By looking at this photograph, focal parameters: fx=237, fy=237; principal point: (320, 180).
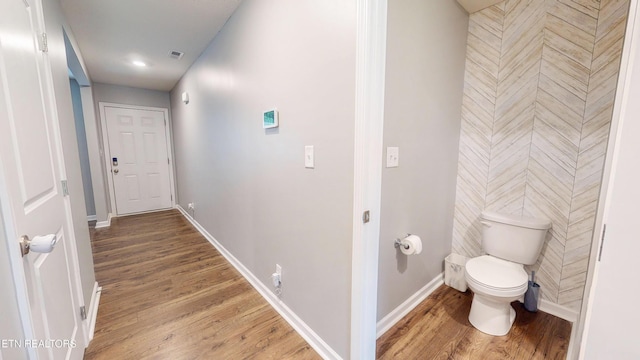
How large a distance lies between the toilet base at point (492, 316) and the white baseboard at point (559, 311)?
400mm

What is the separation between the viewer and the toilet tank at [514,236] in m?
A: 1.65

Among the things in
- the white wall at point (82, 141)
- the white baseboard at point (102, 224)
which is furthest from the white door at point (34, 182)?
the white wall at point (82, 141)

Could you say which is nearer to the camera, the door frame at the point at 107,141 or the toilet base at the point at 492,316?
the toilet base at the point at 492,316

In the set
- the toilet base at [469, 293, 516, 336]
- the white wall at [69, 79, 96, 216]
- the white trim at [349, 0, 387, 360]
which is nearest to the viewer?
the white trim at [349, 0, 387, 360]

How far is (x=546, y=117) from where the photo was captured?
1.67 metres

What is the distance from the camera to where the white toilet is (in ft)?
4.86

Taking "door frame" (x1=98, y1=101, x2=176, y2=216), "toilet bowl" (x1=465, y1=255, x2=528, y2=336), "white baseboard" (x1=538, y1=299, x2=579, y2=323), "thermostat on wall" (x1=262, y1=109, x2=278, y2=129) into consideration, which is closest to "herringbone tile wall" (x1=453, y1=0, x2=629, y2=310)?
"white baseboard" (x1=538, y1=299, x2=579, y2=323)

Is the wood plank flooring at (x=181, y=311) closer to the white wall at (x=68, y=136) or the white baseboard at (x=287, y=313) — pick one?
the white baseboard at (x=287, y=313)

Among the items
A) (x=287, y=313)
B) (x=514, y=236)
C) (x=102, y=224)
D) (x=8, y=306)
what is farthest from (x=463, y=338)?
(x=102, y=224)

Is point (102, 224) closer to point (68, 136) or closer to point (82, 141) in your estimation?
point (82, 141)

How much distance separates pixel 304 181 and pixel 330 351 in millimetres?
986

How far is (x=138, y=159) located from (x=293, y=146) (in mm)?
4197

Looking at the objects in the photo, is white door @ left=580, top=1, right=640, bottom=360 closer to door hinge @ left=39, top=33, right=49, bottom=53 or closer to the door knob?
the door knob

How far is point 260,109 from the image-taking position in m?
1.79
